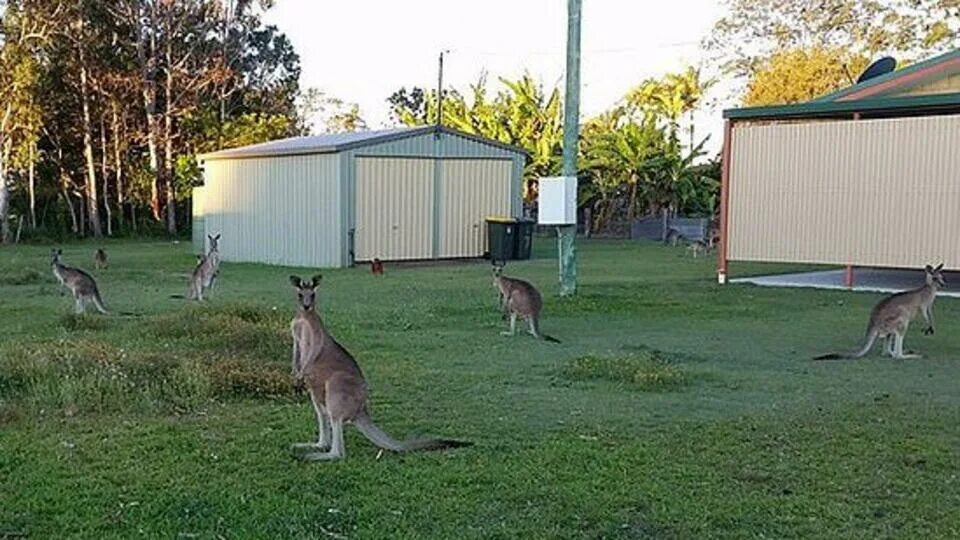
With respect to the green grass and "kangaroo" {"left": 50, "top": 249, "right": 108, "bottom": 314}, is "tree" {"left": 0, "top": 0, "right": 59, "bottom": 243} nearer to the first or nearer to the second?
"kangaroo" {"left": 50, "top": 249, "right": 108, "bottom": 314}

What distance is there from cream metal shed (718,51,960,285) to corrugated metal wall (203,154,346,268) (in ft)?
28.1

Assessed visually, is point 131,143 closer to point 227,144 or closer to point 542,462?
point 227,144

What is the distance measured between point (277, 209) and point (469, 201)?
4487 millimetres

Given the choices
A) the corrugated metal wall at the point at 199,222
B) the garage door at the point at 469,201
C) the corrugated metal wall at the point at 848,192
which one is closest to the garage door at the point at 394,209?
the garage door at the point at 469,201

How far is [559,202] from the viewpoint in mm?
14734

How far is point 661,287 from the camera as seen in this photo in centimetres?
1688

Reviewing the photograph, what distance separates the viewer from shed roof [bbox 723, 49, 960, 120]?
646 inches

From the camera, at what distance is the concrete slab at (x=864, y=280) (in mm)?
17203

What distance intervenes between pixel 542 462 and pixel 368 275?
14783 millimetres

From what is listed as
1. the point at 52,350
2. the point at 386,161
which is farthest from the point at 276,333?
the point at 386,161

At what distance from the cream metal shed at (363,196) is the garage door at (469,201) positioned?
24mm

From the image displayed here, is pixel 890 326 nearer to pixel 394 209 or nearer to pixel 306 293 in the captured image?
pixel 306 293

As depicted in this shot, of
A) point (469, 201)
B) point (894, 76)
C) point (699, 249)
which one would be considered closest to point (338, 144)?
point (469, 201)

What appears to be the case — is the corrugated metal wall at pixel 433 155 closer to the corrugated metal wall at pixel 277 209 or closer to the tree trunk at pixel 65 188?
the corrugated metal wall at pixel 277 209
